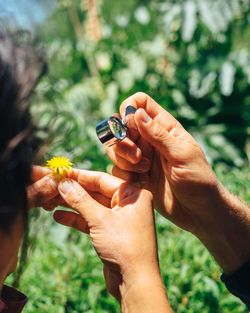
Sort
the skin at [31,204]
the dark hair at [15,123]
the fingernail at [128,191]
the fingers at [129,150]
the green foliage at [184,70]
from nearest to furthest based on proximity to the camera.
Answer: the dark hair at [15,123]
the skin at [31,204]
the fingernail at [128,191]
the fingers at [129,150]
the green foliage at [184,70]

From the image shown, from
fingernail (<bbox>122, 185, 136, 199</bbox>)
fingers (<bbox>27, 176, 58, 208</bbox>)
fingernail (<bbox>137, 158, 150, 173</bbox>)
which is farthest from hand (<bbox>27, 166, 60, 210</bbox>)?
fingernail (<bbox>137, 158, 150, 173</bbox>)

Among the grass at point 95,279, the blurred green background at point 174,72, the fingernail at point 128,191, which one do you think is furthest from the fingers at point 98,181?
the blurred green background at point 174,72

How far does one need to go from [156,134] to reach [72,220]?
1.30 feet

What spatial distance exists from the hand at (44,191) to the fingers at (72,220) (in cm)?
8

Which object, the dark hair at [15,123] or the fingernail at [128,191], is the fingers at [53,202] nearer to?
the fingernail at [128,191]

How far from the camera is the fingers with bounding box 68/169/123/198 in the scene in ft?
6.29

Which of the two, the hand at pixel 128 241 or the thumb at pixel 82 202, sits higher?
the thumb at pixel 82 202

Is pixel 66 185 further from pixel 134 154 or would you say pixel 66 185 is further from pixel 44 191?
pixel 134 154

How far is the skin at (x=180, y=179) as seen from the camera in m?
1.92

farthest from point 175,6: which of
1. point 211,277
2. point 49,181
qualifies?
point 49,181

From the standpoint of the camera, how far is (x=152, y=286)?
5.50ft

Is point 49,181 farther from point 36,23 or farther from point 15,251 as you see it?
point 36,23

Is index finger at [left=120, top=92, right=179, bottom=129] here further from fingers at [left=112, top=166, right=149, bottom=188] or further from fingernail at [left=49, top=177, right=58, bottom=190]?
fingernail at [left=49, top=177, right=58, bottom=190]

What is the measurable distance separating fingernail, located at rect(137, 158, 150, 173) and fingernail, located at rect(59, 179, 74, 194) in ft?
1.09
